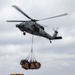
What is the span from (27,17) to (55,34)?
17287 millimetres

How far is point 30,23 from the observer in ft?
210

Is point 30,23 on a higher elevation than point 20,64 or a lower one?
higher

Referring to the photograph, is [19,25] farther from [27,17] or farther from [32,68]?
[32,68]

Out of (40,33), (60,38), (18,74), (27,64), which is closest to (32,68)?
(27,64)

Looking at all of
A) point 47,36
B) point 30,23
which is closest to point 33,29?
point 30,23

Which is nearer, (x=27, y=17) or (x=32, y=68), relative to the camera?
(x=32, y=68)

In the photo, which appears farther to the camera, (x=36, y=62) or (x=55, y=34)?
(x=55, y=34)

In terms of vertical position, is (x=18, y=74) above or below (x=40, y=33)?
below

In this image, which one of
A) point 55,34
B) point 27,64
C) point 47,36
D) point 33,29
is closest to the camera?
point 27,64

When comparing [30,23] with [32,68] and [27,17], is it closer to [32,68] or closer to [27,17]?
[27,17]

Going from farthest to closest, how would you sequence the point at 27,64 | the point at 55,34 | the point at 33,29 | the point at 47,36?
the point at 55,34, the point at 47,36, the point at 33,29, the point at 27,64

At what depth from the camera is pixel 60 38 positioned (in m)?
73.7

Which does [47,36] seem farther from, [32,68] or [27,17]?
[32,68]

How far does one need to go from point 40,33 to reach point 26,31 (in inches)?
203
